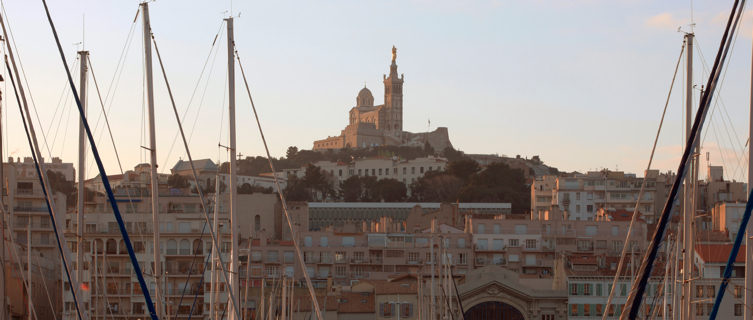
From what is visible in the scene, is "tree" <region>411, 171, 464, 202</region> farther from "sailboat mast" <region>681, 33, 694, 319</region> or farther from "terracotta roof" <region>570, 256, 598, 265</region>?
"sailboat mast" <region>681, 33, 694, 319</region>

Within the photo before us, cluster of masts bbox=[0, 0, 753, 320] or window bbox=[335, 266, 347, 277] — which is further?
window bbox=[335, 266, 347, 277]

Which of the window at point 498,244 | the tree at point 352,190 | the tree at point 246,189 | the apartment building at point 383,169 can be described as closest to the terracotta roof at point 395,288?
the window at point 498,244

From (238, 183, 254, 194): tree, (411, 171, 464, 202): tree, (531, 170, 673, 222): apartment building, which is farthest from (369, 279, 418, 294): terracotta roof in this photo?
(238, 183, 254, 194): tree

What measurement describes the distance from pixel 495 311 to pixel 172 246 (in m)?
14.4

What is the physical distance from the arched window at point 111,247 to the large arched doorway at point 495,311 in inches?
628

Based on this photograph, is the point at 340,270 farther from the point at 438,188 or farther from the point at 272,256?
the point at 438,188

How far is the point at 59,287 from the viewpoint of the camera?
5547 cm

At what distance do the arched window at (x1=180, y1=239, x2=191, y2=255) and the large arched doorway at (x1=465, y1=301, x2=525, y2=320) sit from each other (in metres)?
12.7

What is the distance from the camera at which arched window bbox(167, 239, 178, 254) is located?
6284 centimetres

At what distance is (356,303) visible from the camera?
60.5 meters

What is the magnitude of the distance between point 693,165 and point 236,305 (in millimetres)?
8765

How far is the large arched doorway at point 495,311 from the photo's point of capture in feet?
201

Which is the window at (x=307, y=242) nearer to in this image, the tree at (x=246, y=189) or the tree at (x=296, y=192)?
the tree at (x=246, y=189)

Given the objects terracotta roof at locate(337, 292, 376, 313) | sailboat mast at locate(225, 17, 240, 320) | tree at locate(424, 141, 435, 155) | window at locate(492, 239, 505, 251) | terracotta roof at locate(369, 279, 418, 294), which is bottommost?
terracotta roof at locate(337, 292, 376, 313)
